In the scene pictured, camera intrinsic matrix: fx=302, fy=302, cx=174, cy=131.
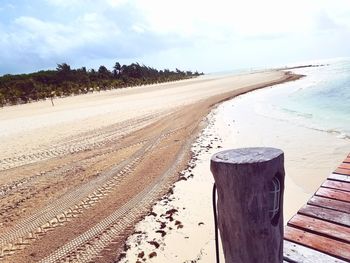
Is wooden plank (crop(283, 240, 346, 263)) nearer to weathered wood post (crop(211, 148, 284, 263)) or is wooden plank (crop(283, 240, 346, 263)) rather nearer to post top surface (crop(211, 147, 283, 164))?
weathered wood post (crop(211, 148, 284, 263))

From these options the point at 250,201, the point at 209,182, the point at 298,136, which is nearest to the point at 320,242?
the point at 250,201

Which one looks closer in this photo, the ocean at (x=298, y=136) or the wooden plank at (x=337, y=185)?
the wooden plank at (x=337, y=185)

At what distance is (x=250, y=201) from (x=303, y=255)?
204 centimetres

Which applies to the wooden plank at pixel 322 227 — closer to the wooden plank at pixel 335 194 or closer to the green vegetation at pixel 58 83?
the wooden plank at pixel 335 194

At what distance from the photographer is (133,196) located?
22.3 feet

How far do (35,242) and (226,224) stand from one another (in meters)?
4.24

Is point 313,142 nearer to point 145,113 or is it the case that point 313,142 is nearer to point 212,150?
point 212,150

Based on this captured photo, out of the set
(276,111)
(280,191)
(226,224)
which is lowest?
(276,111)

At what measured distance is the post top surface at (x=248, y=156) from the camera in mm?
1999

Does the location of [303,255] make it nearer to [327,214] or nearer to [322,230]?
[322,230]

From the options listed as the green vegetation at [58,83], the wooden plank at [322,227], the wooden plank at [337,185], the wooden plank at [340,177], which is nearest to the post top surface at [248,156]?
the wooden plank at [322,227]

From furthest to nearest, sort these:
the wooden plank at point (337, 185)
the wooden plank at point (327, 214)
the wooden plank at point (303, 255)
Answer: the wooden plank at point (337, 185)
the wooden plank at point (327, 214)
the wooden plank at point (303, 255)

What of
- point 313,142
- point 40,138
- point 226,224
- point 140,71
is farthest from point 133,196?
point 140,71

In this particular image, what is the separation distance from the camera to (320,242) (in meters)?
3.71
